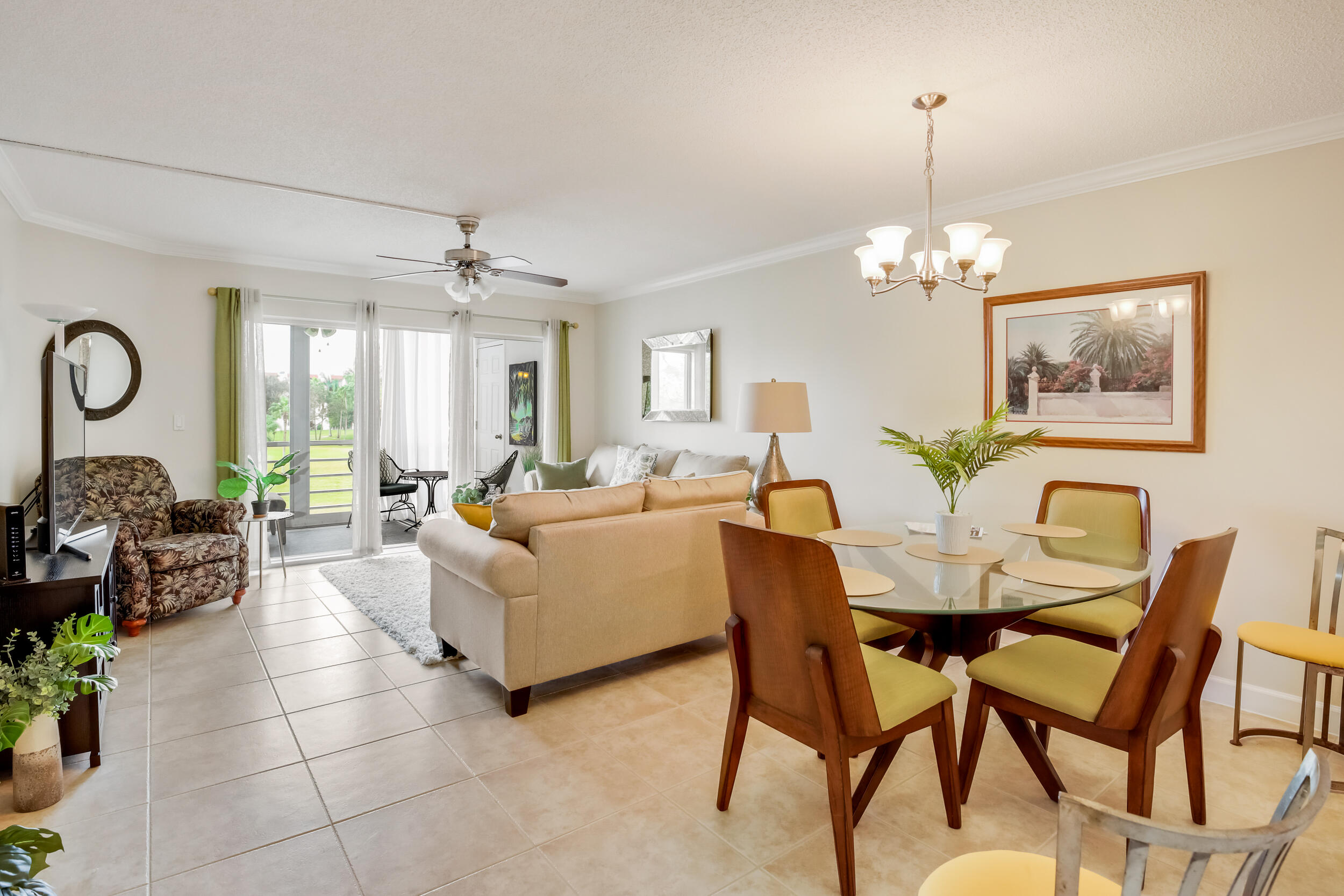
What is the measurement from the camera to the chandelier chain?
2.80 metres

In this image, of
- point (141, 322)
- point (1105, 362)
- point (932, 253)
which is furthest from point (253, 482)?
point (1105, 362)

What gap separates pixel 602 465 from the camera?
6.74m

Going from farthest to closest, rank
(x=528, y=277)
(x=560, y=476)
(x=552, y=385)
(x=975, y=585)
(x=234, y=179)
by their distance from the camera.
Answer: (x=552, y=385) → (x=560, y=476) → (x=528, y=277) → (x=234, y=179) → (x=975, y=585)

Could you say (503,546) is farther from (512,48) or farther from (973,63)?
(973,63)

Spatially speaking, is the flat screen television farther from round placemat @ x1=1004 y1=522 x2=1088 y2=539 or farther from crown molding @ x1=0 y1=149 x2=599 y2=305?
round placemat @ x1=1004 y1=522 x2=1088 y2=539

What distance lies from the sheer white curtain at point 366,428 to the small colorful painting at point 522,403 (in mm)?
1842

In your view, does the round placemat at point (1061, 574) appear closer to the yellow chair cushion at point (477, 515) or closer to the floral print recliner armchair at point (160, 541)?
the yellow chair cushion at point (477, 515)

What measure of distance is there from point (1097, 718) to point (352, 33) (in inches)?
121

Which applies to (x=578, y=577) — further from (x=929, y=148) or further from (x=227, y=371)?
(x=227, y=371)

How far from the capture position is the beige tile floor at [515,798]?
193 cm

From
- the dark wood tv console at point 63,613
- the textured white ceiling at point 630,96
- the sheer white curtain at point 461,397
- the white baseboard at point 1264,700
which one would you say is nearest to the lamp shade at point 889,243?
the textured white ceiling at point 630,96

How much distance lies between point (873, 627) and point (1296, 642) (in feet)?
4.87

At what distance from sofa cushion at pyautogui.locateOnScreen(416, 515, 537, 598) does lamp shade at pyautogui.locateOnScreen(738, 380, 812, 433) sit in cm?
191

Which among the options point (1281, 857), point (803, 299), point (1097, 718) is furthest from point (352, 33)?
point (803, 299)
